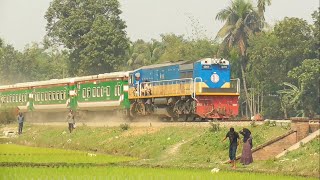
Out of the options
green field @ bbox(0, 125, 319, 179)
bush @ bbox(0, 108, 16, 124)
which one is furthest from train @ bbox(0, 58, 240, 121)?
bush @ bbox(0, 108, 16, 124)

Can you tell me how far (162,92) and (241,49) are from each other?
2586cm

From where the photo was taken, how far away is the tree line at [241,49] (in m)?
59.3

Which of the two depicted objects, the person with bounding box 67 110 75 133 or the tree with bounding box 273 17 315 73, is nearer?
the person with bounding box 67 110 75 133

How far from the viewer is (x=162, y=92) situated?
139 ft

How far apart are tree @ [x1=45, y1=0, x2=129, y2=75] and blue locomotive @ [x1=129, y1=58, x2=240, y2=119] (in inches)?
1317

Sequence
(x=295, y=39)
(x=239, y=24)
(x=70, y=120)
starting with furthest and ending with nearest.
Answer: (x=239, y=24) < (x=295, y=39) < (x=70, y=120)

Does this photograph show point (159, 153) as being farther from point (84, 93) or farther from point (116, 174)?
point (84, 93)

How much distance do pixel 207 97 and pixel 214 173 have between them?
15300 millimetres

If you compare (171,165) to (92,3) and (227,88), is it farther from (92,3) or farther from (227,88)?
(92,3)

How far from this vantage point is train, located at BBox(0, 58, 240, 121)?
39.6 m

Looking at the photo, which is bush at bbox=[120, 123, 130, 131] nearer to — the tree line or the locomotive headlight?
the locomotive headlight

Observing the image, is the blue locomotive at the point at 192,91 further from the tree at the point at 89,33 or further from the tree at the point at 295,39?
the tree at the point at 89,33

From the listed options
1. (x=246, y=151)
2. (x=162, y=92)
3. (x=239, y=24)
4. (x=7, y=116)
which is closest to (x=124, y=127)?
(x=162, y=92)

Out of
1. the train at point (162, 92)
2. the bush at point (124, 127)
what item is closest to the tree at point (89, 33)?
the train at point (162, 92)
